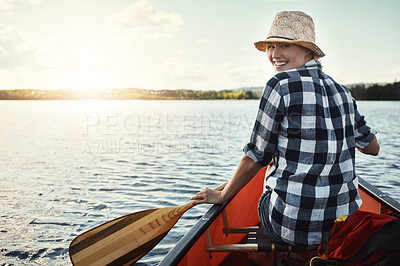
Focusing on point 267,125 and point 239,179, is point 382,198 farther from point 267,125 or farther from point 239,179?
point 267,125

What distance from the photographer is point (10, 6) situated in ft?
207

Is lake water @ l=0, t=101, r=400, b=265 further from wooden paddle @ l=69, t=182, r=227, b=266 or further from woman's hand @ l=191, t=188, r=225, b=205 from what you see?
woman's hand @ l=191, t=188, r=225, b=205

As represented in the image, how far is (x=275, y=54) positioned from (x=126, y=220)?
160 cm

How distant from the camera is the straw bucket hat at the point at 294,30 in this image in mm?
1671

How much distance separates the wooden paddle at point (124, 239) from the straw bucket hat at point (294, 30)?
117 centimetres

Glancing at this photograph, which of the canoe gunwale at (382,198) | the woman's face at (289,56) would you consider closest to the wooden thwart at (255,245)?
the woman's face at (289,56)

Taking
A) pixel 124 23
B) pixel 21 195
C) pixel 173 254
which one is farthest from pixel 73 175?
pixel 124 23

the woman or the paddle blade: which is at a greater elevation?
the woman

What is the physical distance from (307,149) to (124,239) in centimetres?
142

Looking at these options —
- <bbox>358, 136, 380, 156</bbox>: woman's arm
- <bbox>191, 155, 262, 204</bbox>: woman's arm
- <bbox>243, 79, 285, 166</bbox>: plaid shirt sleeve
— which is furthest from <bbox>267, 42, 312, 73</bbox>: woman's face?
<bbox>358, 136, 380, 156</bbox>: woman's arm

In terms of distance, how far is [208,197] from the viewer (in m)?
2.17

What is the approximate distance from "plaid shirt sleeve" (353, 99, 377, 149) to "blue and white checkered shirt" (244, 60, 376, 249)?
0.34 m

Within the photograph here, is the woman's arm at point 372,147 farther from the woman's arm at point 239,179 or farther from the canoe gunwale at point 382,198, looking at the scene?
the woman's arm at point 239,179

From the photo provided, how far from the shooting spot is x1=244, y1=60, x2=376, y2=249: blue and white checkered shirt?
5.04 feet
